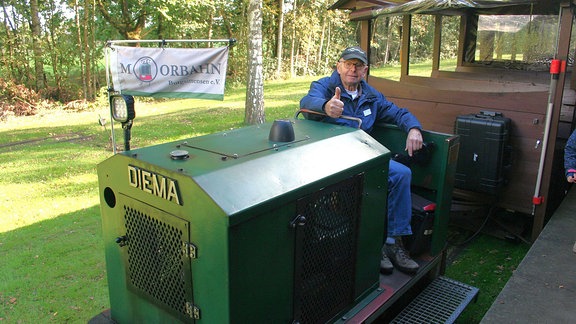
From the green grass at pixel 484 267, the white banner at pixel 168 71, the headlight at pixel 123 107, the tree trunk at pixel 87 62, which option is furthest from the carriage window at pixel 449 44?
the tree trunk at pixel 87 62

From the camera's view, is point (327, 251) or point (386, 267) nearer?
point (327, 251)

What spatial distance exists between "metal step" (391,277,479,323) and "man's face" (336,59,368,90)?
5.22ft

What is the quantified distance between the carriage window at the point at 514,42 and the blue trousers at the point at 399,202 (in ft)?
13.9

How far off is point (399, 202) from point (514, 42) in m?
4.55

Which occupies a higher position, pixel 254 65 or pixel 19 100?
pixel 254 65

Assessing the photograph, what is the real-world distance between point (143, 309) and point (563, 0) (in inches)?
164

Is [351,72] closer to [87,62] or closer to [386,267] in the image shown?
[386,267]

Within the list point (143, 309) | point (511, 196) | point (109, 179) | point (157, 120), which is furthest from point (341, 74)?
point (157, 120)

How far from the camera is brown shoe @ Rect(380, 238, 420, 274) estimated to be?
3.08 meters

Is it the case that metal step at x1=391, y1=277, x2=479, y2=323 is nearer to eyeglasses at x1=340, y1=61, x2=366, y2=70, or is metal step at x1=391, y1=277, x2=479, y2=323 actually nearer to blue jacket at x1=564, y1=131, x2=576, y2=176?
blue jacket at x1=564, y1=131, x2=576, y2=176

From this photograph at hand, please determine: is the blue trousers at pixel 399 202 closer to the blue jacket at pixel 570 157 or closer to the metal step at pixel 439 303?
the metal step at pixel 439 303

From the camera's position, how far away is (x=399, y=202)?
313cm

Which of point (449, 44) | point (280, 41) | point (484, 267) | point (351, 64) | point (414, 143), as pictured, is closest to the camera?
point (414, 143)

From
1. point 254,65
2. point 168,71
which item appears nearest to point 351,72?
point 168,71
